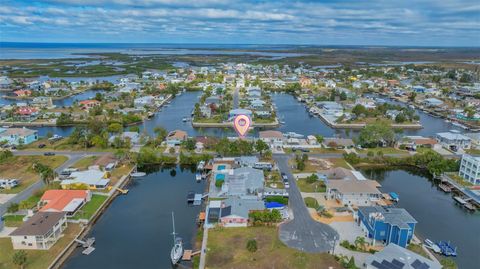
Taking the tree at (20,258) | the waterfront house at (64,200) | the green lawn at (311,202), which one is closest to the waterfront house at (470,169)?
the green lawn at (311,202)

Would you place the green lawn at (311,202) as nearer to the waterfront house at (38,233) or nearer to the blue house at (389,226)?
the blue house at (389,226)

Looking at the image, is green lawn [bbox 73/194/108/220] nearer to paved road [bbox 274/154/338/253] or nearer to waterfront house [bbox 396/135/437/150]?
paved road [bbox 274/154/338/253]

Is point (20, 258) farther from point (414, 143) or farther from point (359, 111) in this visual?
point (359, 111)

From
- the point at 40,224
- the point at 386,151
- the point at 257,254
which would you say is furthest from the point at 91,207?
the point at 386,151

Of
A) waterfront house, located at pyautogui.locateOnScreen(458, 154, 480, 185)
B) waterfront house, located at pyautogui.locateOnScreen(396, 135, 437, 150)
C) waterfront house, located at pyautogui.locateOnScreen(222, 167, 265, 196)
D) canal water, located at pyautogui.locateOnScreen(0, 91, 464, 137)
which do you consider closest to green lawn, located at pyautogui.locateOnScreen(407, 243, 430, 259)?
waterfront house, located at pyautogui.locateOnScreen(222, 167, 265, 196)

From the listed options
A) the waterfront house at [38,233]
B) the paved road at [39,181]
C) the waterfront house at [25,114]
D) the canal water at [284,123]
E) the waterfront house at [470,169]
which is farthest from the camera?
the waterfront house at [25,114]

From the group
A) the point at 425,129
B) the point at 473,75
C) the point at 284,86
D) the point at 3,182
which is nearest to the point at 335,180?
the point at 3,182
